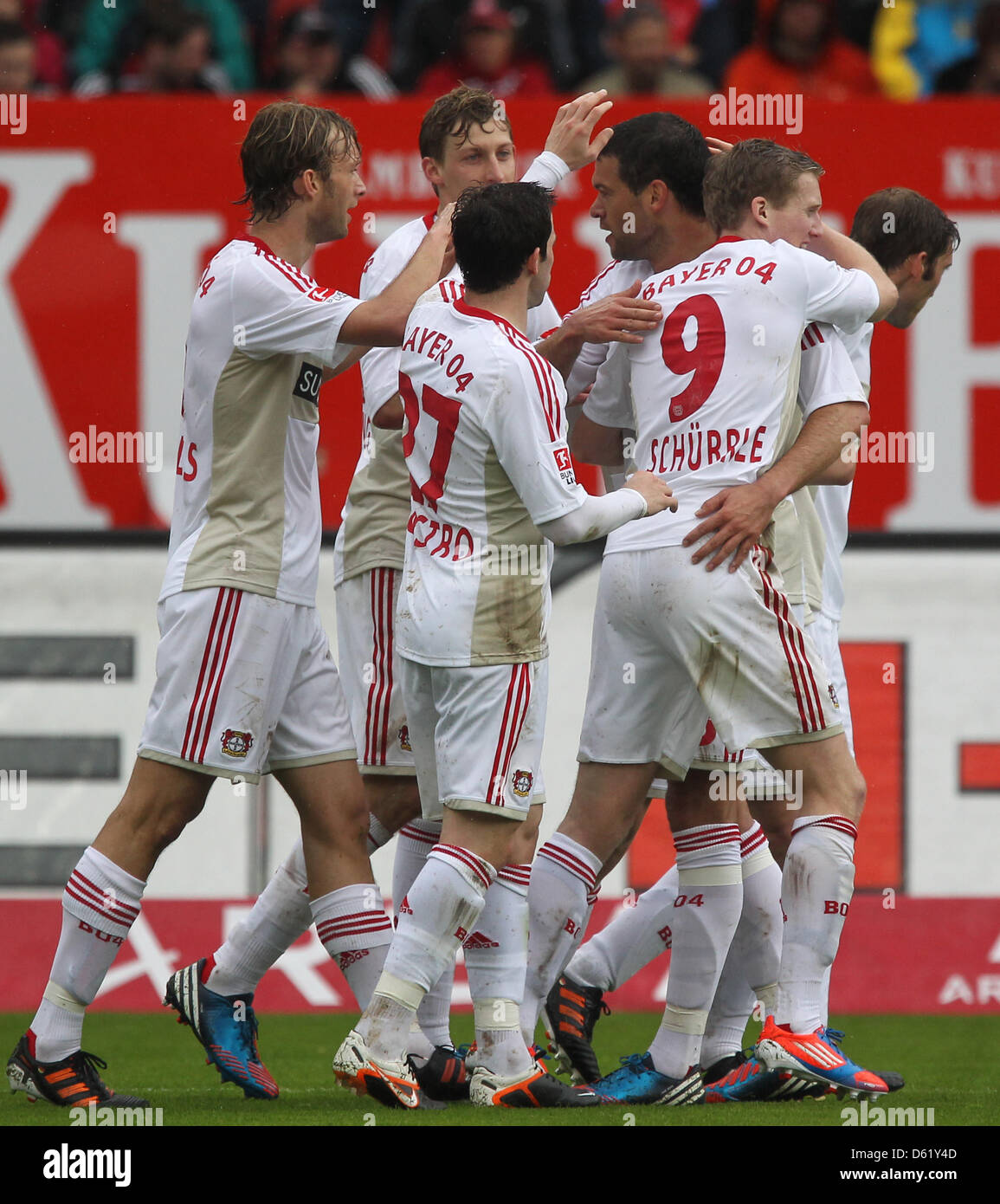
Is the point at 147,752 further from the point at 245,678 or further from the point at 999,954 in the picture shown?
the point at 999,954

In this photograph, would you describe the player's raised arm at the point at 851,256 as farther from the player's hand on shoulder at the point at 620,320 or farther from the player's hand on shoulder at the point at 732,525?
the player's hand on shoulder at the point at 732,525

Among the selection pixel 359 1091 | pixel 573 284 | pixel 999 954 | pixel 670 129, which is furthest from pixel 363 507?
pixel 999 954

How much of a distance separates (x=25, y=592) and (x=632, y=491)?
143 inches

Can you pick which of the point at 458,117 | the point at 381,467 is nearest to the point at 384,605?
the point at 381,467

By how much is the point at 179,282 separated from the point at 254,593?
3.13 m

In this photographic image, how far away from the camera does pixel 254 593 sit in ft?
14.0

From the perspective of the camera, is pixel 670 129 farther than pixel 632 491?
Yes

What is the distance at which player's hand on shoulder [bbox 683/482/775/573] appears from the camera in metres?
4.21

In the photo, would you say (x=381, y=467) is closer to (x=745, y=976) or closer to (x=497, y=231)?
(x=497, y=231)

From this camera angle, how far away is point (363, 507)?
4.94 metres
